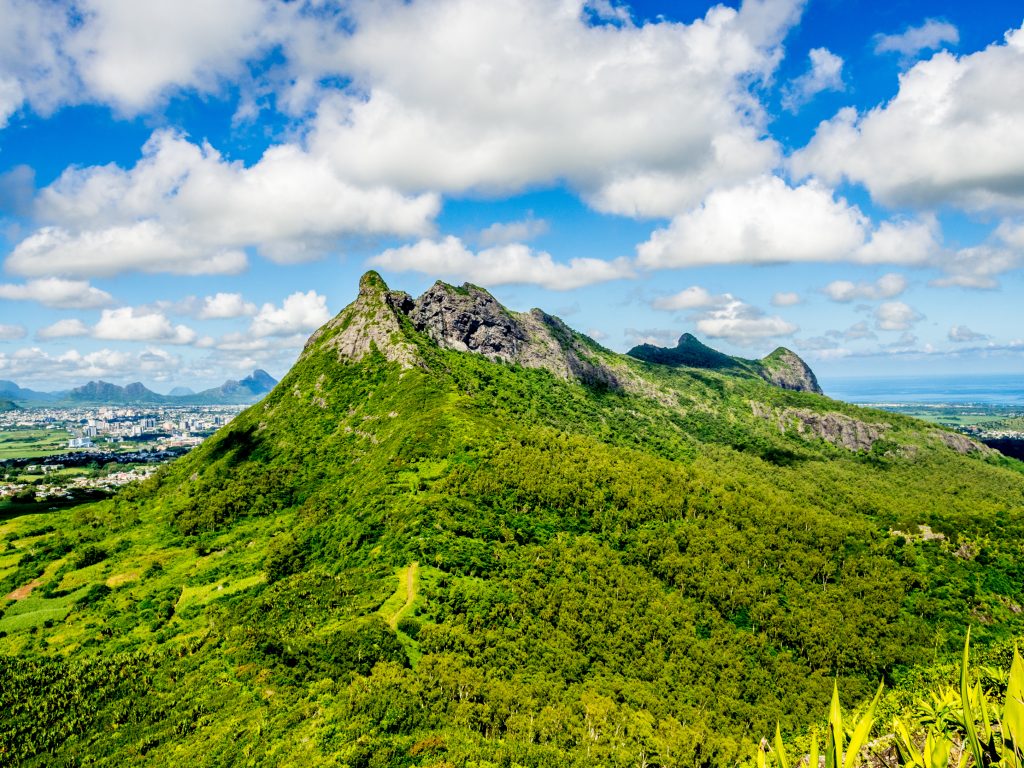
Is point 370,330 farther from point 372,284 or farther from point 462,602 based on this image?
point 462,602

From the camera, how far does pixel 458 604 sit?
70.1 metres

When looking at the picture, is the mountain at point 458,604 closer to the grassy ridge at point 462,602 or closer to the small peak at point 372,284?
the grassy ridge at point 462,602

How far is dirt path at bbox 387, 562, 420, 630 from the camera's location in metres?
64.1

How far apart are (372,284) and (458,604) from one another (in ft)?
483

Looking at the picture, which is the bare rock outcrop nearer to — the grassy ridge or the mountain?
the grassy ridge

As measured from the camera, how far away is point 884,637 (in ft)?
292

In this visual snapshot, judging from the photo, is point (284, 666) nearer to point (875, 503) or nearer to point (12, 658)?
point (12, 658)

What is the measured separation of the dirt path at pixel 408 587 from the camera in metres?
64.1

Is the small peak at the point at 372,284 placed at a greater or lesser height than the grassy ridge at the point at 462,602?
greater

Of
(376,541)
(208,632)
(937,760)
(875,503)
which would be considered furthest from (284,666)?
(875,503)

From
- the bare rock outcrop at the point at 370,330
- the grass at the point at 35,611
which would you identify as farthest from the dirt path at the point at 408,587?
the bare rock outcrop at the point at 370,330

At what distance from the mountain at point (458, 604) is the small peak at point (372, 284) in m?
53.7

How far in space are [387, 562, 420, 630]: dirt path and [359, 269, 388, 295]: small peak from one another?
133601mm

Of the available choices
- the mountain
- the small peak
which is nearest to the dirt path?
the mountain
